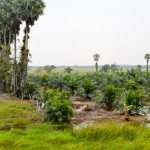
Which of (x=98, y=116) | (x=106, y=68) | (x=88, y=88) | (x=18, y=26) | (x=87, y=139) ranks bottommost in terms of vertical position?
(x=98, y=116)

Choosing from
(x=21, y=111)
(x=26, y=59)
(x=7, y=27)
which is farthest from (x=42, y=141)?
(x=7, y=27)

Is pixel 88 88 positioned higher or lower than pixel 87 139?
higher

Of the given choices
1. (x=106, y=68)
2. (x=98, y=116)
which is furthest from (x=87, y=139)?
(x=106, y=68)

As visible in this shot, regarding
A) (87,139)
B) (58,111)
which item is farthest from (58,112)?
(87,139)

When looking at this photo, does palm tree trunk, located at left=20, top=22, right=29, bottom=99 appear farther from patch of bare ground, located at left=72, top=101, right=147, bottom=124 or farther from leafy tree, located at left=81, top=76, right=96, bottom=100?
patch of bare ground, located at left=72, top=101, right=147, bottom=124

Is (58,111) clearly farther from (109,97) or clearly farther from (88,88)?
(88,88)

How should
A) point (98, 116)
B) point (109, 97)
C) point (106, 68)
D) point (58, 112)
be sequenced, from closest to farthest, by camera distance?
point (58, 112), point (98, 116), point (109, 97), point (106, 68)

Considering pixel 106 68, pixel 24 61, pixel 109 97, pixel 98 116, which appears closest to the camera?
pixel 98 116

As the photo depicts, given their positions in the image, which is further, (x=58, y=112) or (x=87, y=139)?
(x=58, y=112)

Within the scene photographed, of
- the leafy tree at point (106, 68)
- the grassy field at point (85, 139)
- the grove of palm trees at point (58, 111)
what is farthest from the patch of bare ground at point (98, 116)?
the leafy tree at point (106, 68)

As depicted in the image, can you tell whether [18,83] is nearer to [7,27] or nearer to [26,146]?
[7,27]

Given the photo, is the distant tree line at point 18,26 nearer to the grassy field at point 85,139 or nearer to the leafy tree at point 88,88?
the leafy tree at point 88,88

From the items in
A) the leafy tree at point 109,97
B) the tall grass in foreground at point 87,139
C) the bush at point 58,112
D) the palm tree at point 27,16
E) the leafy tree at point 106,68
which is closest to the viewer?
the tall grass in foreground at point 87,139

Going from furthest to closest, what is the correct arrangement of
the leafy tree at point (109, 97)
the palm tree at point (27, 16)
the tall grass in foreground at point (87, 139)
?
1. the palm tree at point (27, 16)
2. the leafy tree at point (109, 97)
3. the tall grass in foreground at point (87, 139)
